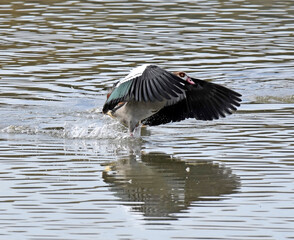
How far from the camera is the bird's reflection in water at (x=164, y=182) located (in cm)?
747

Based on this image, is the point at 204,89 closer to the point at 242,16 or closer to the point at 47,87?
the point at 47,87

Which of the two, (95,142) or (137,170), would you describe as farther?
(95,142)

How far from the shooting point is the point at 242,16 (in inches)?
797

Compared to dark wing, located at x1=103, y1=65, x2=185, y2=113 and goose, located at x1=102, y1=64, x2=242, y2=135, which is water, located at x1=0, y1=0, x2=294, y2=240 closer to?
goose, located at x1=102, y1=64, x2=242, y2=135

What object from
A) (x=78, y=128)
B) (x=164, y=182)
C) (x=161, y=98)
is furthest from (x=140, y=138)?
(x=164, y=182)

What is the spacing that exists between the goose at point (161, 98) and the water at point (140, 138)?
242mm

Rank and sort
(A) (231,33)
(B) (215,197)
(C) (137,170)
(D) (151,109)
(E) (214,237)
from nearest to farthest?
1. (E) (214,237)
2. (B) (215,197)
3. (C) (137,170)
4. (D) (151,109)
5. (A) (231,33)

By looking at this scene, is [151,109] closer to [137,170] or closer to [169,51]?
[137,170]

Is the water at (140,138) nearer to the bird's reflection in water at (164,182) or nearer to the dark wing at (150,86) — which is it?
the bird's reflection in water at (164,182)

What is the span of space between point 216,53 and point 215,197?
8616 mm

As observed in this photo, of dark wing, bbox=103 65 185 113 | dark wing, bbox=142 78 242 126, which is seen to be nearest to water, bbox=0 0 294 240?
dark wing, bbox=142 78 242 126

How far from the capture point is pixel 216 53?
52.6 feet

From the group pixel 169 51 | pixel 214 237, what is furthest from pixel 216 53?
pixel 214 237

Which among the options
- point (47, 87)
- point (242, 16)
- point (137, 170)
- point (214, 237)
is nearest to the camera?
point (214, 237)
